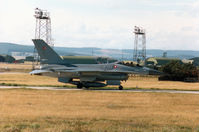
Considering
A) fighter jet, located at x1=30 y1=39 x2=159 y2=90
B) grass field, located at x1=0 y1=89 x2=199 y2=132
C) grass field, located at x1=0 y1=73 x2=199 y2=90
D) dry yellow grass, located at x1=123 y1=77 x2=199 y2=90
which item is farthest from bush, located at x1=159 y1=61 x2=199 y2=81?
grass field, located at x1=0 y1=89 x2=199 y2=132

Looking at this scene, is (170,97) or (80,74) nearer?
(170,97)

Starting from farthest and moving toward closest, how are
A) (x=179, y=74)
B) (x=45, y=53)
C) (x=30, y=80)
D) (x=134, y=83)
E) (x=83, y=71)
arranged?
(x=179, y=74)
(x=30, y=80)
(x=134, y=83)
(x=45, y=53)
(x=83, y=71)

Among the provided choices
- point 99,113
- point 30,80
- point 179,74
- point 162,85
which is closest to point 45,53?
point 30,80

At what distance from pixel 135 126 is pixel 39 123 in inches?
164

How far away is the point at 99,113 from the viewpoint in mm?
18562

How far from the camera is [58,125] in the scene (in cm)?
1405

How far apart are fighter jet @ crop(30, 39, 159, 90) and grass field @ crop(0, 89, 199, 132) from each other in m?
7.14

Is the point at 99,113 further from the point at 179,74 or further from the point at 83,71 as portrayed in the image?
the point at 179,74

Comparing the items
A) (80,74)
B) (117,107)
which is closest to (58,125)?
(117,107)

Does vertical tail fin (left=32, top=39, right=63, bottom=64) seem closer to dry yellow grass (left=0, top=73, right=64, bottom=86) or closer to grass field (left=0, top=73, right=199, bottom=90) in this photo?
grass field (left=0, top=73, right=199, bottom=90)

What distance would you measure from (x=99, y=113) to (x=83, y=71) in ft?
50.3

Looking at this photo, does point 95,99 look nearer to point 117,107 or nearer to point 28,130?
point 117,107

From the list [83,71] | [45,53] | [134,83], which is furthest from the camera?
[134,83]

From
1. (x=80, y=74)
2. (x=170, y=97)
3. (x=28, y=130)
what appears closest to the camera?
(x=28, y=130)
